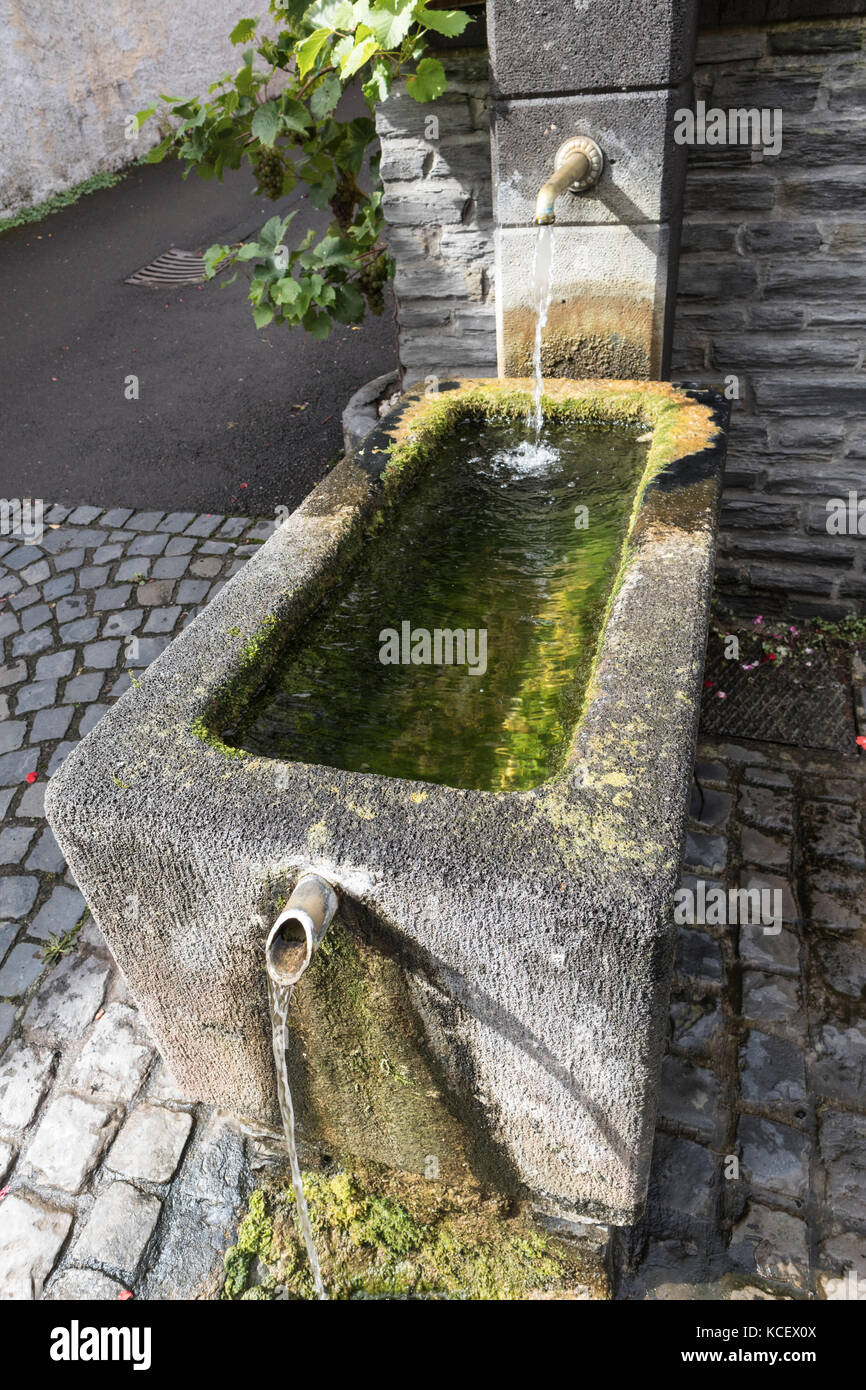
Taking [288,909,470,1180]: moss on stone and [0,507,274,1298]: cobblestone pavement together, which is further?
[0,507,274,1298]: cobblestone pavement

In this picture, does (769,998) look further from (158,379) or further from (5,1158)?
(158,379)

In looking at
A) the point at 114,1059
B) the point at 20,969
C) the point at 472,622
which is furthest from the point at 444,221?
the point at 114,1059

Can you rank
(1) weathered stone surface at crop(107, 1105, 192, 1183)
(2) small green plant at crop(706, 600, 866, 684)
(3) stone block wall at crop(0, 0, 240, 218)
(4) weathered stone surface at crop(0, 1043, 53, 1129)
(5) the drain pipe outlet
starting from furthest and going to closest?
(3) stone block wall at crop(0, 0, 240, 218)
(2) small green plant at crop(706, 600, 866, 684)
(4) weathered stone surface at crop(0, 1043, 53, 1129)
(1) weathered stone surface at crop(107, 1105, 192, 1183)
(5) the drain pipe outlet

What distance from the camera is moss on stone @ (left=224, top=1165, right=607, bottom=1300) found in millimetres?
1909

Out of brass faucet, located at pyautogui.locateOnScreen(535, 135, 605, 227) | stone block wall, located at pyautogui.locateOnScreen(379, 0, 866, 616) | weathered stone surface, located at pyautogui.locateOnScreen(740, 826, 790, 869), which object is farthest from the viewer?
stone block wall, located at pyautogui.locateOnScreen(379, 0, 866, 616)

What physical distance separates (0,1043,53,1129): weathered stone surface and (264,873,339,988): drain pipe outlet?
4.77 feet

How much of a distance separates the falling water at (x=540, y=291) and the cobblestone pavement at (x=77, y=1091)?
1982 mm

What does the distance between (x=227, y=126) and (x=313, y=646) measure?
3.03 meters

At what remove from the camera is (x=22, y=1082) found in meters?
2.47

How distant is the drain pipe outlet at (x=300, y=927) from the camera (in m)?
1.33

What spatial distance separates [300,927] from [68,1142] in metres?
1.40

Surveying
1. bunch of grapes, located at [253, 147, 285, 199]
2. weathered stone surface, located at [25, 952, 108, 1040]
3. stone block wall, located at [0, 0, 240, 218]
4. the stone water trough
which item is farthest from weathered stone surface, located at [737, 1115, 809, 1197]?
stone block wall, located at [0, 0, 240, 218]

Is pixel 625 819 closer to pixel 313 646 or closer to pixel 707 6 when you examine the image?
pixel 313 646

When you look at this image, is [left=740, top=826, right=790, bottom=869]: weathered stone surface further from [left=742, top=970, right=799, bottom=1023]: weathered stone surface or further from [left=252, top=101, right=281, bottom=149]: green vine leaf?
[left=252, top=101, right=281, bottom=149]: green vine leaf
